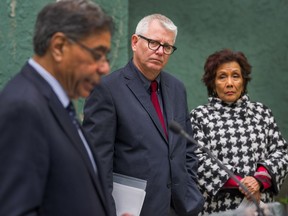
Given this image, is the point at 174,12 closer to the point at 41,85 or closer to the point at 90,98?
the point at 90,98

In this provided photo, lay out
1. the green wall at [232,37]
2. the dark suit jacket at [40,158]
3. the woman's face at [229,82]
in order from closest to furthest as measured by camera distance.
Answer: the dark suit jacket at [40,158] < the woman's face at [229,82] < the green wall at [232,37]

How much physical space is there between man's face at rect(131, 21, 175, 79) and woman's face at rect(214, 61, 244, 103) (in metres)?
0.82

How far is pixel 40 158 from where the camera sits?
2174 mm

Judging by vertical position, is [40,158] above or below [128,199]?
above

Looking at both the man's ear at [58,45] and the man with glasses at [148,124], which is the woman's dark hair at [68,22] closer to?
the man's ear at [58,45]

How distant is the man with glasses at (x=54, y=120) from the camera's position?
2.14m

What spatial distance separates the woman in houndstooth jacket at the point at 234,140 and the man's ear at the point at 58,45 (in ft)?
7.29

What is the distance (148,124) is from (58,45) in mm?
1507

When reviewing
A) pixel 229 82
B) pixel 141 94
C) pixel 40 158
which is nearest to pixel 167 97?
pixel 141 94

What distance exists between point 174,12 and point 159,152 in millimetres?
2414

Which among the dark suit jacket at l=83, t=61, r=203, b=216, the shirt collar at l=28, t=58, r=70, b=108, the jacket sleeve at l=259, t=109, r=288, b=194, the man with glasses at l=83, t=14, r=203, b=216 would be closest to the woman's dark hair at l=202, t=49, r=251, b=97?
the jacket sleeve at l=259, t=109, r=288, b=194

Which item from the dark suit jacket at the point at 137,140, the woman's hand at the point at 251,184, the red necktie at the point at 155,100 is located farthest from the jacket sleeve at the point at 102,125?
the woman's hand at the point at 251,184

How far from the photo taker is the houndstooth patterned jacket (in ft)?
14.4

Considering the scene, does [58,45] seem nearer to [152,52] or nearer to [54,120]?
[54,120]
